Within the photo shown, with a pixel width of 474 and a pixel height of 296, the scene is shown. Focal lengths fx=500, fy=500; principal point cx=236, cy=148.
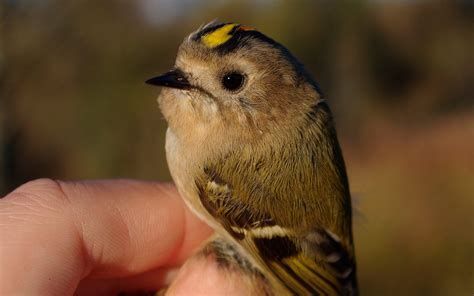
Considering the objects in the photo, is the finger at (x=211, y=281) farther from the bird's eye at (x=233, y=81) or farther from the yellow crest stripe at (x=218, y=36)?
the yellow crest stripe at (x=218, y=36)

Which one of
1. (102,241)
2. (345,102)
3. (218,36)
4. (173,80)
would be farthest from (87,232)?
(345,102)

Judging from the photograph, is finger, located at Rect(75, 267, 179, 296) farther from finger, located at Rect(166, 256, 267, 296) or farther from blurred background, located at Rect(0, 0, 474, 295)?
blurred background, located at Rect(0, 0, 474, 295)

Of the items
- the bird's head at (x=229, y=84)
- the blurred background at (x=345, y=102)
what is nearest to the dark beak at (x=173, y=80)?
the bird's head at (x=229, y=84)

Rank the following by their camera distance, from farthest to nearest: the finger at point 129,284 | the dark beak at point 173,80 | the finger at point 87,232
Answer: the finger at point 129,284 < the dark beak at point 173,80 < the finger at point 87,232

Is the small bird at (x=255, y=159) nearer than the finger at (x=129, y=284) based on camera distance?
Yes

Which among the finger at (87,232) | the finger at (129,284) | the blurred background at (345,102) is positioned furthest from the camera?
the blurred background at (345,102)

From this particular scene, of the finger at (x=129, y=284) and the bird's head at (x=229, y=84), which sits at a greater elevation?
the bird's head at (x=229, y=84)

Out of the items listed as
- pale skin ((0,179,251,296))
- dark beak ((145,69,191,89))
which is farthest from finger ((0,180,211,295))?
dark beak ((145,69,191,89))
